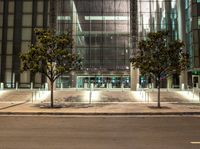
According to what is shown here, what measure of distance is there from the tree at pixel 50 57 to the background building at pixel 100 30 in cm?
2583

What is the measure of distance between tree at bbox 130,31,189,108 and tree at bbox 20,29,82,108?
196 inches

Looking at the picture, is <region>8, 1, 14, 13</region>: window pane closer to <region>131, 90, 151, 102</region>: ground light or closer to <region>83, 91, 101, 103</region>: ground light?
<region>83, 91, 101, 103</region>: ground light

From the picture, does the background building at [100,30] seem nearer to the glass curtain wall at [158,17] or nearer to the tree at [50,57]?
the glass curtain wall at [158,17]

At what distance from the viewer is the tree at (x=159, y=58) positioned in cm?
2480

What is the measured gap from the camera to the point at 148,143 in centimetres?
936

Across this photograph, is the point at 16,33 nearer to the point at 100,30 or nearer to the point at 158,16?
the point at 100,30

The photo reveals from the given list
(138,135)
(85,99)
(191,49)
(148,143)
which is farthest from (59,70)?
(191,49)

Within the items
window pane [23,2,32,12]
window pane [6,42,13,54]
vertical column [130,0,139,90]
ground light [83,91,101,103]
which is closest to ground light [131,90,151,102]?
ground light [83,91,101,103]

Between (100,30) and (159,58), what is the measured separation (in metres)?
30.6

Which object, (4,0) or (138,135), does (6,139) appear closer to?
(138,135)

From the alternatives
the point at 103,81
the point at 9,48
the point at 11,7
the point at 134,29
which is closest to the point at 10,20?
the point at 11,7

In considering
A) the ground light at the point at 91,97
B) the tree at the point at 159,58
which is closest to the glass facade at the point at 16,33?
the ground light at the point at 91,97

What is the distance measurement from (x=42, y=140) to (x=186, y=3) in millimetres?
46956

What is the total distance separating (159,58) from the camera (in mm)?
24906
